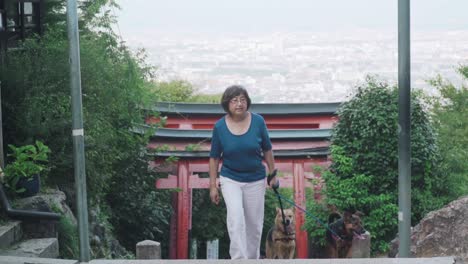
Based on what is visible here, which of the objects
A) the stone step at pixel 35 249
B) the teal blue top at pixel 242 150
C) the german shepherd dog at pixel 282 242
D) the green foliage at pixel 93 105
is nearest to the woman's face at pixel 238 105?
the teal blue top at pixel 242 150

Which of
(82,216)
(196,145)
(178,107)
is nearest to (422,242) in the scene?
(82,216)

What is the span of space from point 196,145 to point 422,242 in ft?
40.8

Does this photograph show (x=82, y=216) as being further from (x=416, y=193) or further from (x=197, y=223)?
(x=197, y=223)

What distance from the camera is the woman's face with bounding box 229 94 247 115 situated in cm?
793

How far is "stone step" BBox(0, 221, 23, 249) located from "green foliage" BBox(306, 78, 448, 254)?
8.22 meters

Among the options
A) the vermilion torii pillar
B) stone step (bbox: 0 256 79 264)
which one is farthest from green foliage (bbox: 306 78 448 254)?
stone step (bbox: 0 256 79 264)

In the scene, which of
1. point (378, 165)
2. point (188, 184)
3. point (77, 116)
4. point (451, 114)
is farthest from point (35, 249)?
point (451, 114)

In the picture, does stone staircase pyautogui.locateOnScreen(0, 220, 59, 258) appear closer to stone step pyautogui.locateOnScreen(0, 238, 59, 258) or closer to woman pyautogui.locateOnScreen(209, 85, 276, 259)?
stone step pyautogui.locateOnScreen(0, 238, 59, 258)

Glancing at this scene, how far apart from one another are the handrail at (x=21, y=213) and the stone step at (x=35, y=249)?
0.23 metres

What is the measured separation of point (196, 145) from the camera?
68.8 feet

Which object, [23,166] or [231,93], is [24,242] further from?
[231,93]

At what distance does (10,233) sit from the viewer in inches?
354

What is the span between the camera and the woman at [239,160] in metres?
7.96

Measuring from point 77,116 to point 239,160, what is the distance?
145 centimetres
